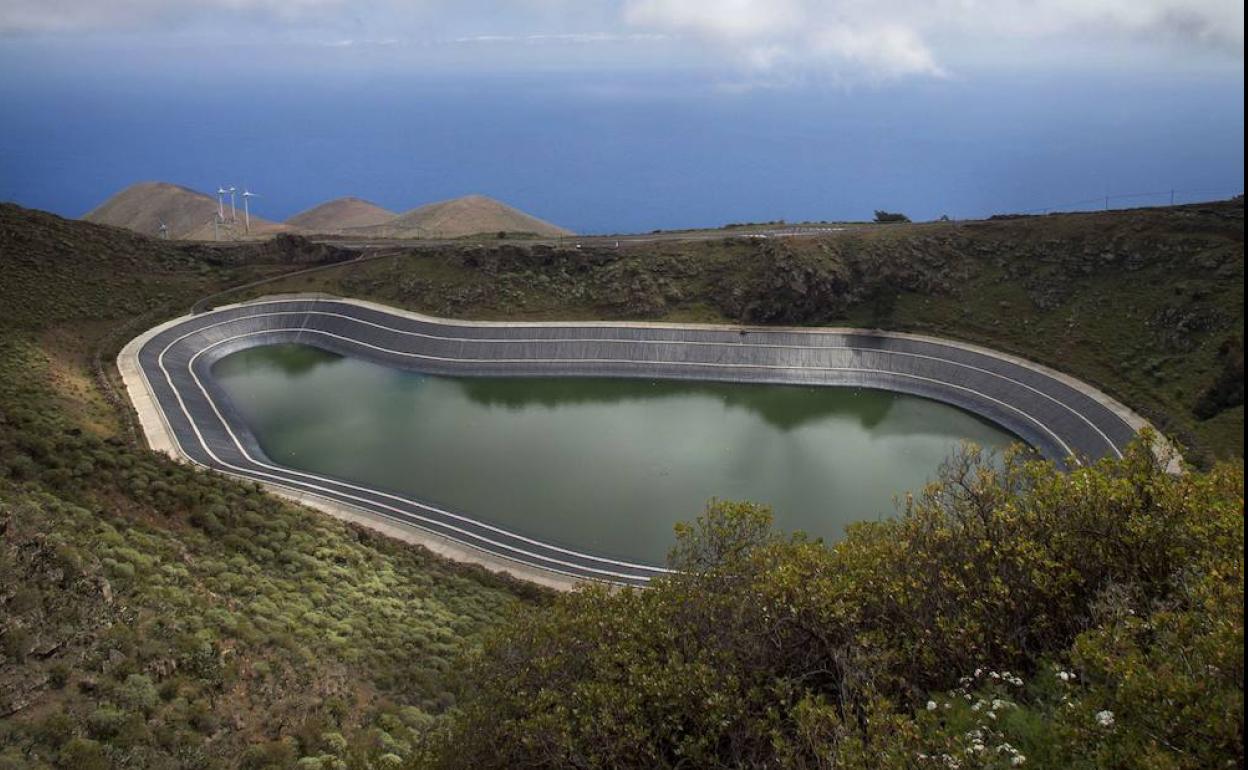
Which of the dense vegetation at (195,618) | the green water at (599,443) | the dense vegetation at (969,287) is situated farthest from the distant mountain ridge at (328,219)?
the dense vegetation at (195,618)

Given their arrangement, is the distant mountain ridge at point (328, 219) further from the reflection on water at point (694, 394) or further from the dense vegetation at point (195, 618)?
the dense vegetation at point (195, 618)

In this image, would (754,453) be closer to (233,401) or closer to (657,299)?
(657,299)

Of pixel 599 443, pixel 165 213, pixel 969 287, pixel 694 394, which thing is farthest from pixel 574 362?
pixel 165 213

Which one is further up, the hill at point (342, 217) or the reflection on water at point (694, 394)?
the hill at point (342, 217)

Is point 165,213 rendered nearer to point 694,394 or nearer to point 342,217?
point 342,217

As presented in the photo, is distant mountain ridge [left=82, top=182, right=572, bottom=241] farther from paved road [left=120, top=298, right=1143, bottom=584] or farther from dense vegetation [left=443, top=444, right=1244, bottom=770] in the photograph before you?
dense vegetation [left=443, top=444, right=1244, bottom=770]

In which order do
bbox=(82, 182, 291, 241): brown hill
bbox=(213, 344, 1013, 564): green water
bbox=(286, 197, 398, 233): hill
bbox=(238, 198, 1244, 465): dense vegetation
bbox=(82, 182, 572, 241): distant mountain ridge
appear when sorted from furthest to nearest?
bbox=(286, 197, 398, 233): hill, bbox=(82, 182, 291, 241): brown hill, bbox=(82, 182, 572, 241): distant mountain ridge, bbox=(238, 198, 1244, 465): dense vegetation, bbox=(213, 344, 1013, 564): green water

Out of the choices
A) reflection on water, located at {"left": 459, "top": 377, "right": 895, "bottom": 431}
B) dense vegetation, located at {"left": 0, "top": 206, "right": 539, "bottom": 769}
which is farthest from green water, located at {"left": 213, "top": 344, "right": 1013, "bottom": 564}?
dense vegetation, located at {"left": 0, "top": 206, "right": 539, "bottom": 769}
